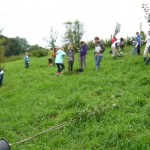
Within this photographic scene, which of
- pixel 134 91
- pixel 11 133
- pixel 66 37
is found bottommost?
pixel 11 133

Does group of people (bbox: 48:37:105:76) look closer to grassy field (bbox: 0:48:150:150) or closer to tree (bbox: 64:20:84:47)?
grassy field (bbox: 0:48:150:150)

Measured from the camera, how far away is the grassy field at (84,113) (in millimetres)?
7012

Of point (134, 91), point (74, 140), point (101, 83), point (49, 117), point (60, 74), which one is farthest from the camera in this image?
point (60, 74)

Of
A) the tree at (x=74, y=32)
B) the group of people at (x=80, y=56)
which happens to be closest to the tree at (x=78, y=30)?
the tree at (x=74, y=32)

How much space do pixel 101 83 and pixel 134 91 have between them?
2.37 meters

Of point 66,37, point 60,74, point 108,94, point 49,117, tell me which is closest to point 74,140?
point 49,117

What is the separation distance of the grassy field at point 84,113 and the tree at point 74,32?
91.9 ft

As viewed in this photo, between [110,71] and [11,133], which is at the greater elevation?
[110,71]

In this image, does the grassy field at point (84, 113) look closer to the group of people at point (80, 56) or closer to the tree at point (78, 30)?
the group of people at point (80, 56)

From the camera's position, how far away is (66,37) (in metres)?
42.1

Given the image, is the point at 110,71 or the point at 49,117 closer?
the point at 49,117

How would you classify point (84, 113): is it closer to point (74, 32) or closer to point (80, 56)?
point (80, 56)

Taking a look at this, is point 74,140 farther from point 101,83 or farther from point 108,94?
point 101,83

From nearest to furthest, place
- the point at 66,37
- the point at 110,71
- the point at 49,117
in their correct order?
Answer: the point at 49,117 < the point at 110,71 < the point at 66,37
